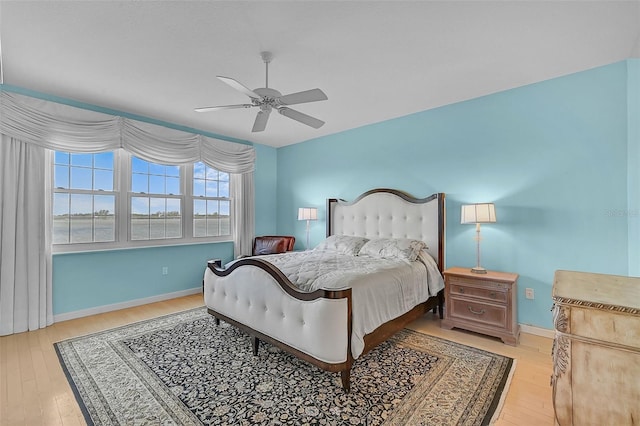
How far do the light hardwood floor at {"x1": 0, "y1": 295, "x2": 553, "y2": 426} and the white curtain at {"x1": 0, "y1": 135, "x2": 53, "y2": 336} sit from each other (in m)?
0.22

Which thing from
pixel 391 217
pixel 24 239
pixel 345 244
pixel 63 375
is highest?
pixel 391 217

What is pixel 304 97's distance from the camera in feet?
7.59

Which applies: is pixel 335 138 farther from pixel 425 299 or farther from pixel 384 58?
pixel 425 299

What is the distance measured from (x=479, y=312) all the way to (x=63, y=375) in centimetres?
376

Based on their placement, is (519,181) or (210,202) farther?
(210,202)

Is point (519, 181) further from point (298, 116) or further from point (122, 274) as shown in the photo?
point (122, 274)

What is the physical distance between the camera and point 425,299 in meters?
3.18

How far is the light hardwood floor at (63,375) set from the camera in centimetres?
180

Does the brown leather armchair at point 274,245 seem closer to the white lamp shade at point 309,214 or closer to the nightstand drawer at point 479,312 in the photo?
the white lamp shade at point 309,214

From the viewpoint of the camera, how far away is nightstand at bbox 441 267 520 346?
9.09ft

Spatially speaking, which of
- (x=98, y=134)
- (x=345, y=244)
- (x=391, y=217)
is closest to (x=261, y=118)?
(x=345, y=244)

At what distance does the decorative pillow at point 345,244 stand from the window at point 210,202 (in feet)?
6.59

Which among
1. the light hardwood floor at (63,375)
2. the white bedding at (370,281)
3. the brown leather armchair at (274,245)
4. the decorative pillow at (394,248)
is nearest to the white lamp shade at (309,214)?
the brown leather armchair at (274,245)

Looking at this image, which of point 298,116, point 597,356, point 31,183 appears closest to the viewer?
point 597,356
